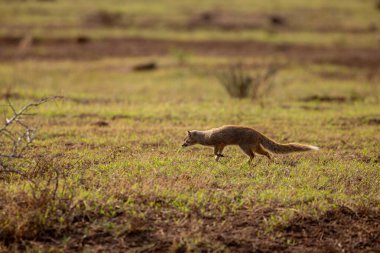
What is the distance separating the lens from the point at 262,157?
28.3ft

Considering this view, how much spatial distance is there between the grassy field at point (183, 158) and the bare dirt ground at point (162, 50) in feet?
0.44

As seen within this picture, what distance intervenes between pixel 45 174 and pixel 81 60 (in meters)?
16.5

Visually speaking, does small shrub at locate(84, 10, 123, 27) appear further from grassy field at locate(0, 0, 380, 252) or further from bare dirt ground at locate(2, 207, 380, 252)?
bare dirt ground at locate(2, 207, 380, 252)

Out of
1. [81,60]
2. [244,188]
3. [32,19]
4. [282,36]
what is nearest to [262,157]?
[244,188]

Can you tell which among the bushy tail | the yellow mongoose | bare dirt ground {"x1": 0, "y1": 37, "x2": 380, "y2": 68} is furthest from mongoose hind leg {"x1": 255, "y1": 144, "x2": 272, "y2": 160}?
bare dirt ground {"x1": 0, "y1": 37, "x2": 380, "y2": 68}

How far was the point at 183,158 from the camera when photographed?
8.20 m

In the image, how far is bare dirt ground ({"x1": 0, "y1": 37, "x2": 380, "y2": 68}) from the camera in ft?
76.6

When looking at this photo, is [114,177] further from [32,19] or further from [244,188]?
[32,19]

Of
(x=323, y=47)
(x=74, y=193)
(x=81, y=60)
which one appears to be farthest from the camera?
(x=323, y=47)

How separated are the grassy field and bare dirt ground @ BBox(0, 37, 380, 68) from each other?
0.13 m

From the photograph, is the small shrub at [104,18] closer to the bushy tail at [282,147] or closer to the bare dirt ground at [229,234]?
the bushy tail at [282,147]

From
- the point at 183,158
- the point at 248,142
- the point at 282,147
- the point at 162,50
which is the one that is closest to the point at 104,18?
the point at 162,50

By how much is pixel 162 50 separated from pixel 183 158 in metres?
17.7

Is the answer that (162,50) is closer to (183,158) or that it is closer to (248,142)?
(183,158)
